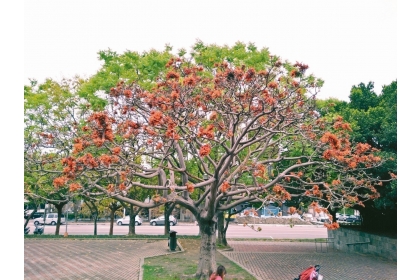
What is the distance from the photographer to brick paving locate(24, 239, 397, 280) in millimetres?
11961

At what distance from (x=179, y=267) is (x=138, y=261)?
2.31 m

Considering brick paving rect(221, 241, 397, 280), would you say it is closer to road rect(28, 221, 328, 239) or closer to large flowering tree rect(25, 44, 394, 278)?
large flowering tree rect(25, 44, 394, 278)

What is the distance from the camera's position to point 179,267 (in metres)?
12.5

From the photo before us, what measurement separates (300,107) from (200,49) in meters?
7.93

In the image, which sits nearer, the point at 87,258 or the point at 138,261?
the point at 138,261

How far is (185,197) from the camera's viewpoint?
1090 centimetres

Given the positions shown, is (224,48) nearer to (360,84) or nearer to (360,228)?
(360,84)

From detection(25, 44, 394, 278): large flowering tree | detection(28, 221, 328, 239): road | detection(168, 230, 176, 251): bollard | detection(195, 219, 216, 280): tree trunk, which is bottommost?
detection(28, 221, 328, 239): road

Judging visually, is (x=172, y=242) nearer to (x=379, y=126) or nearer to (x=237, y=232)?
(x=379, y=126)

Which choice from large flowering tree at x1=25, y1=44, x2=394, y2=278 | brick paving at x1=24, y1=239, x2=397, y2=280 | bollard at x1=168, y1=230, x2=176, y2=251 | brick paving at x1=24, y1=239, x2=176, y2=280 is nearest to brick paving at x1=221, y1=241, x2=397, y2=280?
brick paving at x1=24, y1=239, x2=397, y2=280

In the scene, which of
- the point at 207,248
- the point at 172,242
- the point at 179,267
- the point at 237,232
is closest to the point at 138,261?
the point at 179,267

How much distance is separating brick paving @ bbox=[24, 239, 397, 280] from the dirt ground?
0.42m

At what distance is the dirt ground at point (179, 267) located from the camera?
11.1m

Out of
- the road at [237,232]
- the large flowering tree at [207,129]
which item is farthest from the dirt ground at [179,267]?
the road at [237,232]
